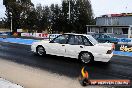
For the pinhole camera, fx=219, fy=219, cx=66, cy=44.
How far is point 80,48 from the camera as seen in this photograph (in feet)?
37.2

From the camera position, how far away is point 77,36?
11.7 meters

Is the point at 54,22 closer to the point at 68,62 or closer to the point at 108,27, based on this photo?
the point at 108,27

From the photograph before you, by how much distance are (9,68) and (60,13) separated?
4484cm

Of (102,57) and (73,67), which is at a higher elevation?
(102,57)

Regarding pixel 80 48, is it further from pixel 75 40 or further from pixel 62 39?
pixel 62 39

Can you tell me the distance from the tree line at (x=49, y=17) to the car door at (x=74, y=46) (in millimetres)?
34708

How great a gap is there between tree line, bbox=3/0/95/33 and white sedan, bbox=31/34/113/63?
34261mm

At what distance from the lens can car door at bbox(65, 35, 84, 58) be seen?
1143cm

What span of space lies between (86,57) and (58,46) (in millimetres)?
1757

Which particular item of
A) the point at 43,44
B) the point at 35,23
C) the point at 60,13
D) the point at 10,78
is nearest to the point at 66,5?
the point at 60,13

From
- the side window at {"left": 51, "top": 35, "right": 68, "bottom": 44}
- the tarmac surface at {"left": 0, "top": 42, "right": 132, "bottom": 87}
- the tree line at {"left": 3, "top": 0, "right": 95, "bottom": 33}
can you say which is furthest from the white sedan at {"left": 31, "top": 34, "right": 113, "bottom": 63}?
the tree line at {"left": 3, "top": 0, "right": 95, "bottom": 33}

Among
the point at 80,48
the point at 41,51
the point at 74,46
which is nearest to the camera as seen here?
the point at 80,48

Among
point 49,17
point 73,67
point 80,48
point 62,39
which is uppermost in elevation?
point 49,17

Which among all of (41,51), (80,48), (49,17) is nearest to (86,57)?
(80,48)
